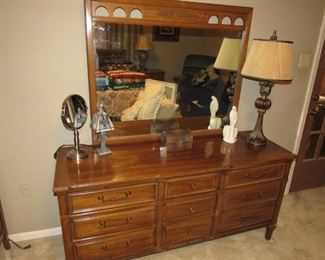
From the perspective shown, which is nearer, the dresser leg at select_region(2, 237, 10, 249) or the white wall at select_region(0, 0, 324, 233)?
the white wall at select_region(0, 0, 324, 233)

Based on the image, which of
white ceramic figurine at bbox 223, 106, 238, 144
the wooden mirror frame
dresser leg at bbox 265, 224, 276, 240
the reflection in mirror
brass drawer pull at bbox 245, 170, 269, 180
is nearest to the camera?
the wooden mirror frame

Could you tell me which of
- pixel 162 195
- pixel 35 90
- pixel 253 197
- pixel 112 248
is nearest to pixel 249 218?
pixel 253 197

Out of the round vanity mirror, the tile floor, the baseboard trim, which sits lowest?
the tile floor

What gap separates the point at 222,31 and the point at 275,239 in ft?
5.69

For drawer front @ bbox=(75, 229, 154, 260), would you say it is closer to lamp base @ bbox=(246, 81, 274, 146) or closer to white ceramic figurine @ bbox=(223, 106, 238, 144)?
white ceramic figurine @ bbox=(223, 106, 238, 144)

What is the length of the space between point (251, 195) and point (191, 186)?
21.3 inches

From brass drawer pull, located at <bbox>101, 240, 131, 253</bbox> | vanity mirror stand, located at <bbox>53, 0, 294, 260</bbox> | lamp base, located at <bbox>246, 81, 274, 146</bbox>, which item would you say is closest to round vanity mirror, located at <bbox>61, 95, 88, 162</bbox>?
vanity mirror stand, located at <bbox>53, 0, 294, 260</bbox>

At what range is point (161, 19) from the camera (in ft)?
5.53

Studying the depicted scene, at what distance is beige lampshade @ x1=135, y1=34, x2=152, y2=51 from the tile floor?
1497 mm

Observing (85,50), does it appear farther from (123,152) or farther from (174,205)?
(174,205)

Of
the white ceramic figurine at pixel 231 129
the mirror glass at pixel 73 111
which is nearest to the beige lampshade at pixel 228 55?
the white ceramic figurine at pixel 231 129

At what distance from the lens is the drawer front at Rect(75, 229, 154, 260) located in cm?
157

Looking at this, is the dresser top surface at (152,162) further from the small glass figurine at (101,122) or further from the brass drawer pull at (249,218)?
the brass drawer pull at (249,218)

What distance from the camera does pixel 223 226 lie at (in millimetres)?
1894
